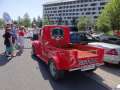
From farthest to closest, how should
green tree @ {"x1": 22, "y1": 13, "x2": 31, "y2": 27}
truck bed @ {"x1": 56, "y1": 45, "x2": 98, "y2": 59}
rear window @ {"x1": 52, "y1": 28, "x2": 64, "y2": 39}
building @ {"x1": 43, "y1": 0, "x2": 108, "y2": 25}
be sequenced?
building @ {"x1": 43, "y1": 0, "x2": 108, "y2": 25}
green tree @ {"x1": 22, "y1": 13, "x2": 31, "y2": 27}
rear window @ {"x1": 52, "y1": 28, "x2": 64, "y2": 39}
truck bed @ {"x1": 56, "y1": 45, "x2": 98, "y2": 59}

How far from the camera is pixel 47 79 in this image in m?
7.59

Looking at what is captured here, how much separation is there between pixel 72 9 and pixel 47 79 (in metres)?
136

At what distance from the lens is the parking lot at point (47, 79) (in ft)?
22.1

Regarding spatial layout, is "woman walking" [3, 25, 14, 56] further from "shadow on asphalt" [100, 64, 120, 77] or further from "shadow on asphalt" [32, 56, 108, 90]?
"shadow on asphalt" [100, 64, 120, 77]

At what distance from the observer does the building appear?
126 m

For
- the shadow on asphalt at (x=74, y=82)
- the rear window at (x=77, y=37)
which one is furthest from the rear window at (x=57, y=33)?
the rear window at (x=77, y=37)

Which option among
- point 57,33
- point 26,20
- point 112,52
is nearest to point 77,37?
point 57,33

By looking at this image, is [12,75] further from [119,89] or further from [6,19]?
[6,19]

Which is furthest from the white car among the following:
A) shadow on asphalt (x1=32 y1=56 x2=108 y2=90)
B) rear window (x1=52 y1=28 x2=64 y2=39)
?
rear window (x1=52 y1=28 x2=64 y2=39)

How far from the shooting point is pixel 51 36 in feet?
32.0

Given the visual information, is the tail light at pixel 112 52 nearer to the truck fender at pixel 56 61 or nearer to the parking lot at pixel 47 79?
the parking lot at pixel 47 79

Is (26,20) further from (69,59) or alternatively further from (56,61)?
(69,59)

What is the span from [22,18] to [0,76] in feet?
375

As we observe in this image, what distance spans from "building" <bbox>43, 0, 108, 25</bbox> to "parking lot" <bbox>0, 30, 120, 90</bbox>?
109697mm
